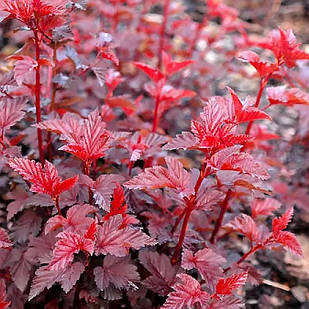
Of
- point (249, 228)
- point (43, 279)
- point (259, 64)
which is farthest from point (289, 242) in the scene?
point (43, 279)

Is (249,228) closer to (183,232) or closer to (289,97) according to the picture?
(183,232)

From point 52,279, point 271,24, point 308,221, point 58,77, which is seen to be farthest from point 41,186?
point 271,24

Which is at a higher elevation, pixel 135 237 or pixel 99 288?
pixel 135 237

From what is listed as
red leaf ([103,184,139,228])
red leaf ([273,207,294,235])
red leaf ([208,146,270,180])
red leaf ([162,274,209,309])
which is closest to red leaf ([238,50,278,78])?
red leaf ([208,146,270,180])

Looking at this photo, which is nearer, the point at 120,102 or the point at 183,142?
the point at 183,142

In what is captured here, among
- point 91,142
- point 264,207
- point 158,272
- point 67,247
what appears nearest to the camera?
point 67,247

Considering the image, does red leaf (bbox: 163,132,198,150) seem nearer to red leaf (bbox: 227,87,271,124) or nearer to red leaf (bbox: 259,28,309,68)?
red leaf (bbox: 227,87,271,124)

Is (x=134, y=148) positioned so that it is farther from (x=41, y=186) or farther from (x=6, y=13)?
(x=6, y=13)
